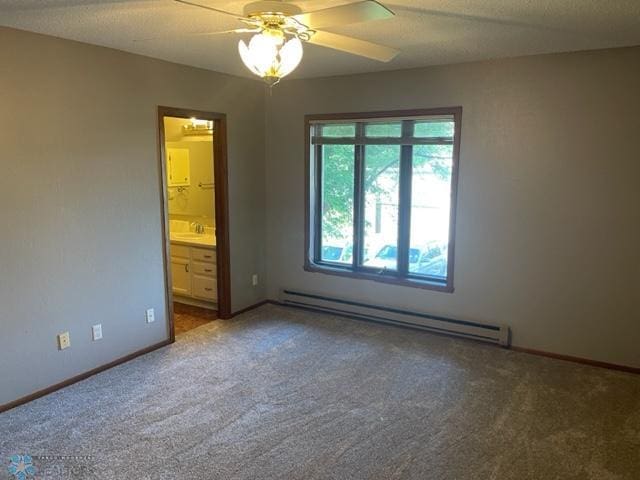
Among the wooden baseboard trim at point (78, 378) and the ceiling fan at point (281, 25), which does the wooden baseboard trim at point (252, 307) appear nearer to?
the wooden baseboard trim at point (78, 378)

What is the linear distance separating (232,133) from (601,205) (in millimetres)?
3240

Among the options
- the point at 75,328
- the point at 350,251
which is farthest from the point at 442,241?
the point at 75,328

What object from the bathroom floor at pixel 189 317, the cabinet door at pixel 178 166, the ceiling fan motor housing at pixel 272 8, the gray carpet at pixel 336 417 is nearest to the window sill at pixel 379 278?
the gray carpet at pixel 336 417

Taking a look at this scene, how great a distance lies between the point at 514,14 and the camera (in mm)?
2639

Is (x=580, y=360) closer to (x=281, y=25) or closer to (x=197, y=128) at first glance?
(x=281, y=25)

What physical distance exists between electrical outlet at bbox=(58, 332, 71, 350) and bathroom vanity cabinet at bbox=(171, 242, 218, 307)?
159cm

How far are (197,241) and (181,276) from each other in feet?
1.54

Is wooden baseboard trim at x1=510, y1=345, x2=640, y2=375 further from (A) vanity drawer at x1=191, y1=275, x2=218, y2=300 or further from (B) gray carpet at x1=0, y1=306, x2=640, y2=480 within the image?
(A) vanity drawer at x1=191, y1=275, x2=218, y2=300

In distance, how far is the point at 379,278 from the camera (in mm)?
4746

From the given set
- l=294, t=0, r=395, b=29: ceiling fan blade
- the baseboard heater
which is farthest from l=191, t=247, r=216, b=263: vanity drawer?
l=294, t=0, r=395, b=29: ceiling fan blade

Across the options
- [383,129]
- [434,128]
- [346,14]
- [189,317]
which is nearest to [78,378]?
[189,317]

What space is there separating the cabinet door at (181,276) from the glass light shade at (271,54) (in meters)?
3.46

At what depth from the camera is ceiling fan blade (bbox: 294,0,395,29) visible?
74.8 inches

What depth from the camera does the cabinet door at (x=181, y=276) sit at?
5.33 m
